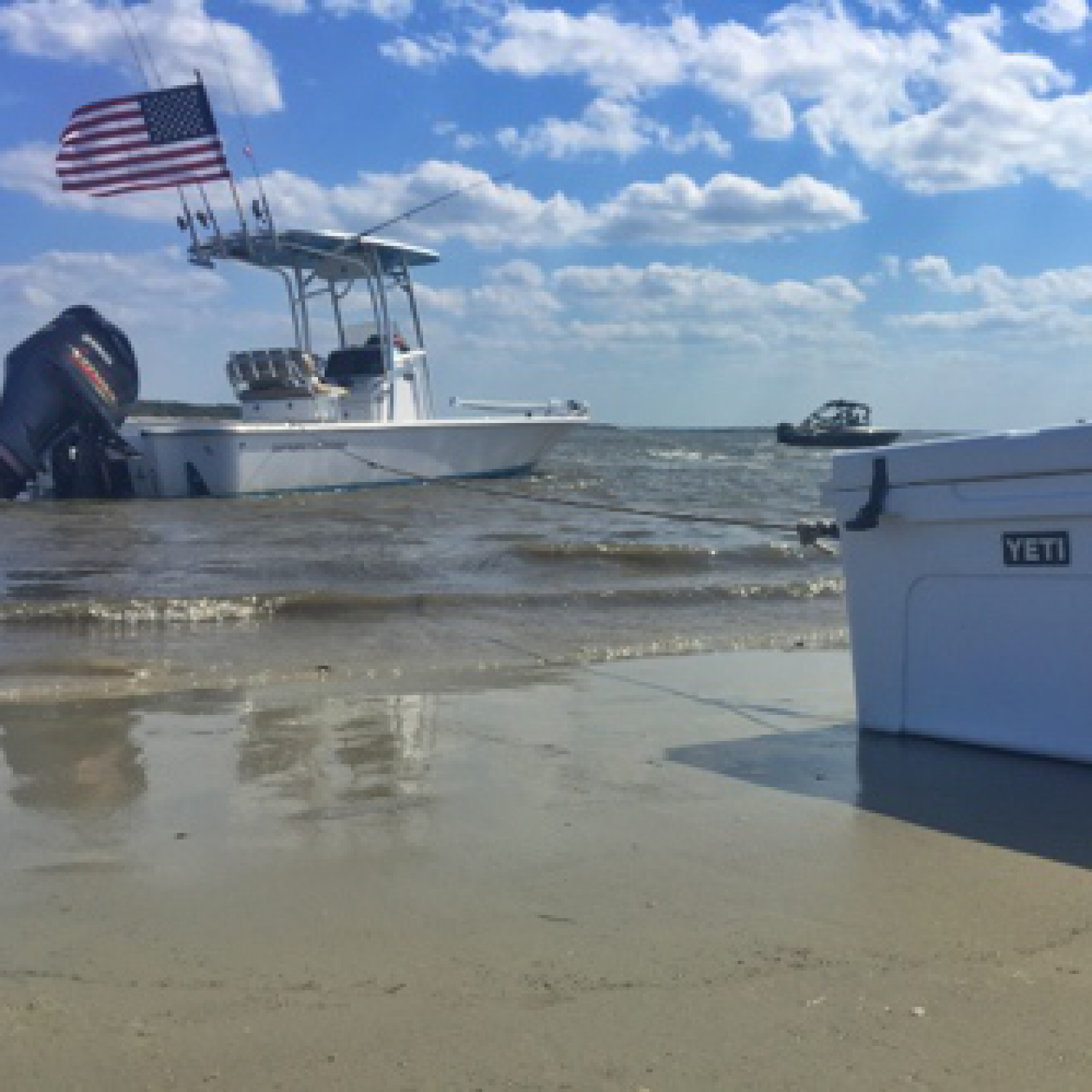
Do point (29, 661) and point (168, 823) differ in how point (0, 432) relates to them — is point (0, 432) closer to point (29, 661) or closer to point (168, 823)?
point (29, 661)

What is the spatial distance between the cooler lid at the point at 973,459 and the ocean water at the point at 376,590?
273 cm

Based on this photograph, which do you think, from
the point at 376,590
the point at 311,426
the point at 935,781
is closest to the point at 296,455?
the point at 311,426

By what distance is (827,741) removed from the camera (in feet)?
15.0

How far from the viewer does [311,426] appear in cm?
2250

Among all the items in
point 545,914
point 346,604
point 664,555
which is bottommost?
point 545,914

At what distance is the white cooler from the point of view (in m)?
3.78

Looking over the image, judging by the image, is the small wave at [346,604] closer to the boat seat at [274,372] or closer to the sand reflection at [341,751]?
the sand reflection at [341,751]

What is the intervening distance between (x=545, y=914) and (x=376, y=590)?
8.15 meters

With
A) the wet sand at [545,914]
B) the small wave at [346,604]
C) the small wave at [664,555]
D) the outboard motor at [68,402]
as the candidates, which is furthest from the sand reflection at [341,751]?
the outboard motor at [68,402]

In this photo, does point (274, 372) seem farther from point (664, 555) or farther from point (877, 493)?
point (877, 493)

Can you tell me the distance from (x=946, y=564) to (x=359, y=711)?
2525 mm

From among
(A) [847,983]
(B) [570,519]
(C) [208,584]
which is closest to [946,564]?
(A) [847,983]

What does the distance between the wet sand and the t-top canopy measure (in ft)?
62.8

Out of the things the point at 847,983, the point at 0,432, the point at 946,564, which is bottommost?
the point at 847,983
